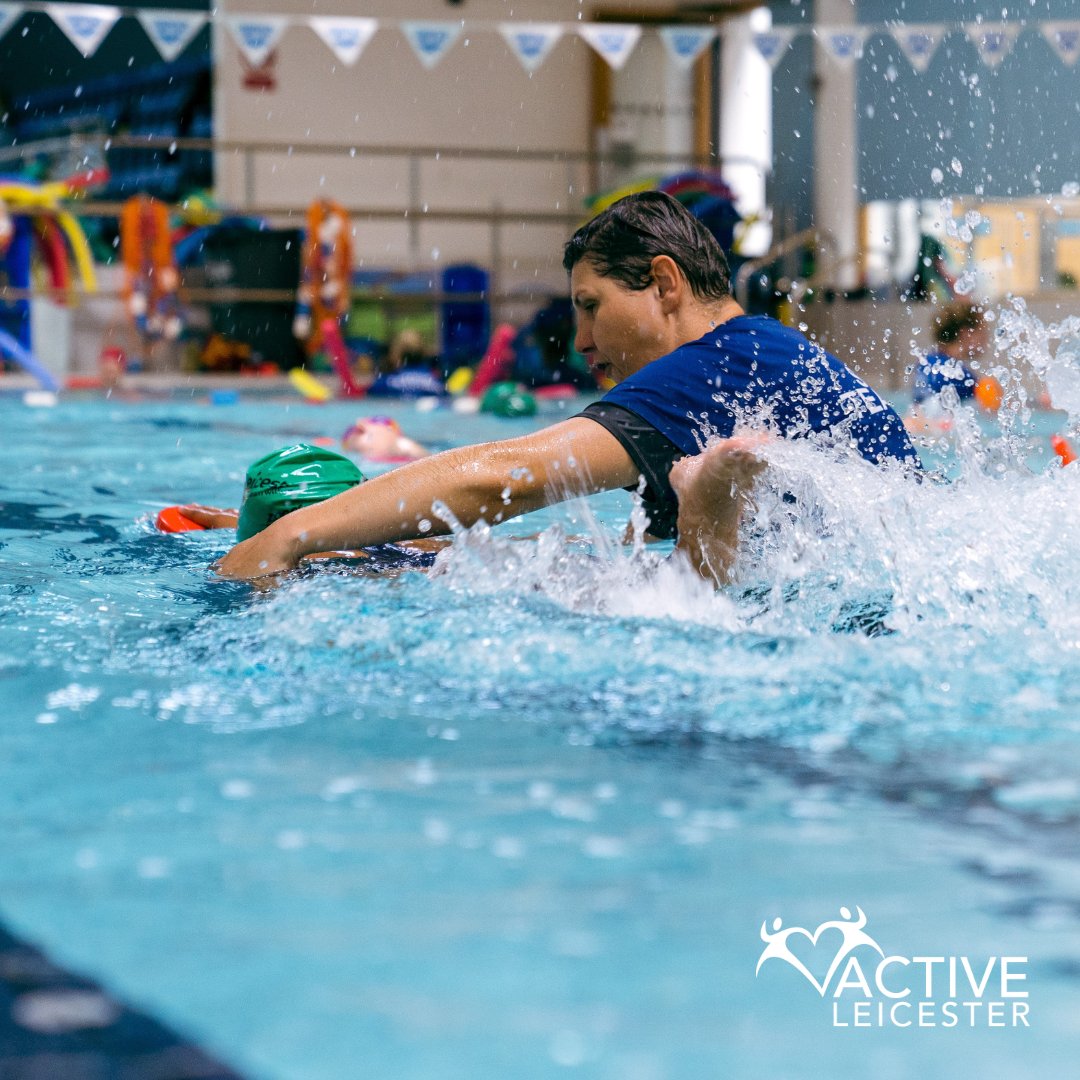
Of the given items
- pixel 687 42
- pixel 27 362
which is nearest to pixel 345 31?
pixel 687 42

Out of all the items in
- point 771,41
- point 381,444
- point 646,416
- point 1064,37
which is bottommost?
point 381,444

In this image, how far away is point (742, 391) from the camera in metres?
2.82

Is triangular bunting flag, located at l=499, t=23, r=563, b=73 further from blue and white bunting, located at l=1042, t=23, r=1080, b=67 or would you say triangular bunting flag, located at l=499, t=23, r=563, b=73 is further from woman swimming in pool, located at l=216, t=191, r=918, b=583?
woman swimming in pool, located at l=216, t=191, r=918, b=583

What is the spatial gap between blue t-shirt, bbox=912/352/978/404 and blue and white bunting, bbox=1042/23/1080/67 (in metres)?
3.82

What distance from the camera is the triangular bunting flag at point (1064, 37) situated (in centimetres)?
1019

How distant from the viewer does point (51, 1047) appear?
4.25ft

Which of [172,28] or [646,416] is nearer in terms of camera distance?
Result: [646,416]

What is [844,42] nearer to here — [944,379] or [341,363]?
[341,363]

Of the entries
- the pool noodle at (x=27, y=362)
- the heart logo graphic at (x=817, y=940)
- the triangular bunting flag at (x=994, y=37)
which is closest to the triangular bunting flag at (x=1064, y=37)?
the triangular bunting flag at (x=994, y=37)

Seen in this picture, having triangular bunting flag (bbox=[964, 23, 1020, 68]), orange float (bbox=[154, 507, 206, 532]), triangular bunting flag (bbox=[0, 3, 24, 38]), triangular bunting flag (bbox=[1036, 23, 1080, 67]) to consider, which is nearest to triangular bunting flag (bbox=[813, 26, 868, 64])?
triangular bunting flag (bbox=[964, 23, 1020, 68])

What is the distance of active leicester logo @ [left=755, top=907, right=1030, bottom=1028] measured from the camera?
1.38 metres

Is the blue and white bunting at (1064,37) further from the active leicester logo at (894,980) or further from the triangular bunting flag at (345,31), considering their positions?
the active leicester logo at (894,980)

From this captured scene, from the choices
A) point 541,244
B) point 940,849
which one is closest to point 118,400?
point 541,244

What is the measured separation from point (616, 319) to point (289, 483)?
85 cm
